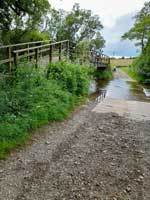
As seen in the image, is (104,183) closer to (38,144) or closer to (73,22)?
(38,144)

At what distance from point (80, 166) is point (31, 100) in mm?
3114

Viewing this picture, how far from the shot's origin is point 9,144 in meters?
5.78

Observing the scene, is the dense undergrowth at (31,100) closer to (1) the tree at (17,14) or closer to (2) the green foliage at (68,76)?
(2) the green foliage at (68,76)

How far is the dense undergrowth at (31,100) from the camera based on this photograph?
621 centimetres

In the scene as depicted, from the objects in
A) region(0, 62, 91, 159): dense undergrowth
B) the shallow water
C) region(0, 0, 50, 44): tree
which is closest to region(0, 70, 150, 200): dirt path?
region(0, 62, 91, 159): dense undergrowth

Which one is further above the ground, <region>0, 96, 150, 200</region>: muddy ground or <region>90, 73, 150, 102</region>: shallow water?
<region>90, 73, 150, 102</region>: shallow water

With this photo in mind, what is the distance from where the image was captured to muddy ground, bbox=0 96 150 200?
14.3 ft

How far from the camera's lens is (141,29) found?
3281 cm

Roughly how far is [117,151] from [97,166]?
946 mm

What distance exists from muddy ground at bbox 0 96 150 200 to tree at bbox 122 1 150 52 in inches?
959

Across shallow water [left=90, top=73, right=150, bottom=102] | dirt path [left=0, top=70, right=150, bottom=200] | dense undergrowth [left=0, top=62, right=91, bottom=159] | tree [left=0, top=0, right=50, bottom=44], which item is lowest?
dirt path [left=0, top=70, right=150, bottom=200]

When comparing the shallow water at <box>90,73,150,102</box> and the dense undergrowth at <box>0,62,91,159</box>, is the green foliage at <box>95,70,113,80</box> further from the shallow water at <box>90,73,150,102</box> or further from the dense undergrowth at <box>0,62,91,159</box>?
the dense undergrowth at <box>0,62,91,159</box>

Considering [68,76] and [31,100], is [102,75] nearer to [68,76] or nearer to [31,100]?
[68,76]

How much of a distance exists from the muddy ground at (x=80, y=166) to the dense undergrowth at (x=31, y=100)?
1.00ft
